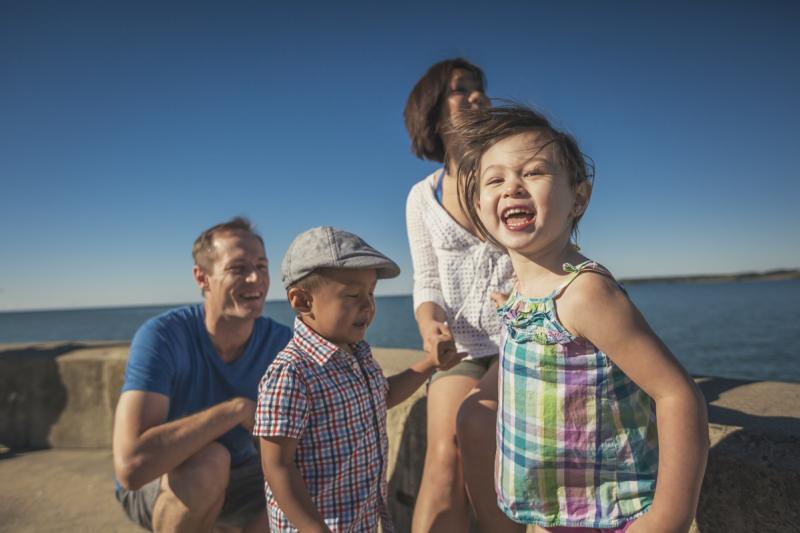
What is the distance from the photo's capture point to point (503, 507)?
1.44 m

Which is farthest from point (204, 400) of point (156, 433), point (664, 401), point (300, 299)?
point (664, 401)

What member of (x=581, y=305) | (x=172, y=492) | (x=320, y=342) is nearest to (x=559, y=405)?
(x=581, y=305)

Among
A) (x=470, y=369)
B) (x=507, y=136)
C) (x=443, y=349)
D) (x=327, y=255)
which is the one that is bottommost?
(x=470, y=369)

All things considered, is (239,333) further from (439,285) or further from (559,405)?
(559,405)

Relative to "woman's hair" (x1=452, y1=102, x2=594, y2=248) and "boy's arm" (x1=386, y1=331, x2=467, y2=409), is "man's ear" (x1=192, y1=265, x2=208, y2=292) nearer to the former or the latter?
"boy's arm" (x1=386, y1=331, x2=467, y2=409)

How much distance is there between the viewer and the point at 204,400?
254 cm

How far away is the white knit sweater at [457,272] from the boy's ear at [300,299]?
711mm

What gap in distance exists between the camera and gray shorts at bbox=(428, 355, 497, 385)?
83.4 inches

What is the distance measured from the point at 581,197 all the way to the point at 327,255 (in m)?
0.89

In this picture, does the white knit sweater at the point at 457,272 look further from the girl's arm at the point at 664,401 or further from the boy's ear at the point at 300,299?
the girl's arm at the point at 664,401

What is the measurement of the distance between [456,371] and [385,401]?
1.21 feet

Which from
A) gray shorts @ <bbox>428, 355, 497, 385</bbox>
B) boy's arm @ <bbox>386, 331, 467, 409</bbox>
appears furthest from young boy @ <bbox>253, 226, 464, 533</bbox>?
gray shorts @ <bbox>428, 355, 497, 385</bbox>

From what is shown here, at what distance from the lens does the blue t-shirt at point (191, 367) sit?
7.62 feet

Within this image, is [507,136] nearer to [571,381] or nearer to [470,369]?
[571,381]
